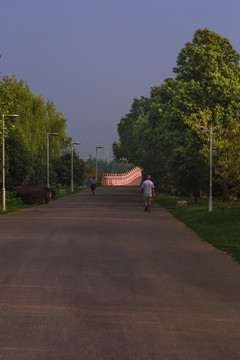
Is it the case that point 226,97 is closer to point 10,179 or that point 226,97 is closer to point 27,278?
point 10,179

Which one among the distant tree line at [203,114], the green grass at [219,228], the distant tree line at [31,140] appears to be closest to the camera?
the green grass at [219,228]

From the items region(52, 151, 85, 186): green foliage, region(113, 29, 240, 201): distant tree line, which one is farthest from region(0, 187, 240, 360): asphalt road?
region(52, 151, 85, 186): green foliage

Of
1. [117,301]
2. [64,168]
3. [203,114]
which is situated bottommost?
[117,301]

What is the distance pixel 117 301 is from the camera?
27.1 feet

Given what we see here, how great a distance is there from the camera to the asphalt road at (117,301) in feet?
19.5

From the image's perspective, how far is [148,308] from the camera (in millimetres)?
7832

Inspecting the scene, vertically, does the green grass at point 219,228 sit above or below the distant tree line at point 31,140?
below

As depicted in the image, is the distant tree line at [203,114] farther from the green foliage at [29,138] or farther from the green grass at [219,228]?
the green foliage at [29,138]

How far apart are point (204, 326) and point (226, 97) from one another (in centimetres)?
3365

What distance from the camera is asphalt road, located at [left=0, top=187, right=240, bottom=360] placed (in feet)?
19.5

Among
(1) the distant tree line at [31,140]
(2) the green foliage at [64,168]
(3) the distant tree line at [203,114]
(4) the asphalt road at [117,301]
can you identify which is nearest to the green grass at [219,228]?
(4) the asphalt road at [117,301]

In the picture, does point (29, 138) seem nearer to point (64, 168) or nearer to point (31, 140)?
point (31, 140)

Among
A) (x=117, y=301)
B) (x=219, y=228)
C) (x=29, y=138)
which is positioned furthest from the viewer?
(x=29, y=138)

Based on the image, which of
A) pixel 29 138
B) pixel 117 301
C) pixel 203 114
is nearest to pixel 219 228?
pixel 117 301
